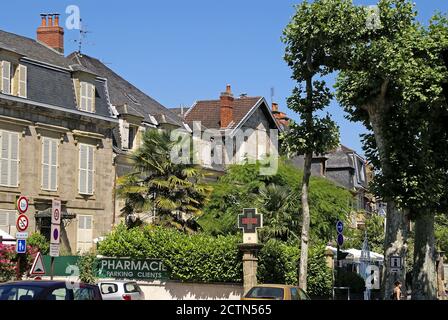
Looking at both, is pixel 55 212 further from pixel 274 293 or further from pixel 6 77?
pixel 6 77

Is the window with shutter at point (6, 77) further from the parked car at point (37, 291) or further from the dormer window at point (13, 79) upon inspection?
the parked car at point (37, 291)

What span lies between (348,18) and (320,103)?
311cm

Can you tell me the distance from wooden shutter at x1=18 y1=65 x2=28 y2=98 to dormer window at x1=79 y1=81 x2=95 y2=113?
12.4 feet

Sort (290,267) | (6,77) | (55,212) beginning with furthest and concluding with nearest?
1. (6,77)
2. (290,267)
3. (55,212)

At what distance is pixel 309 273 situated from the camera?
32.2 m

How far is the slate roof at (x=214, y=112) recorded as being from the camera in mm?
53594

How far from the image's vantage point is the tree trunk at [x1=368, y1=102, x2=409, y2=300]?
26.4 metres

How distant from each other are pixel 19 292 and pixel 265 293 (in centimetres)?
1059

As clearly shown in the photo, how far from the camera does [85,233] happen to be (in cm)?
3959

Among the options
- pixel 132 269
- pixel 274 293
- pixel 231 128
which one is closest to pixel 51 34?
pixel 231 128

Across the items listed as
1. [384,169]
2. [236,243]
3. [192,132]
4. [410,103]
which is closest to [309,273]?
[236,243]

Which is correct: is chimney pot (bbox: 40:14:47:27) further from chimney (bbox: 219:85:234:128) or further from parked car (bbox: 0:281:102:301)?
parked car (bbox: 0:281:102:301)

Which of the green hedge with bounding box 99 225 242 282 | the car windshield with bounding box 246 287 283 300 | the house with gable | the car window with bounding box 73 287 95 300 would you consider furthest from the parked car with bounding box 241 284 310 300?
the house with gable
